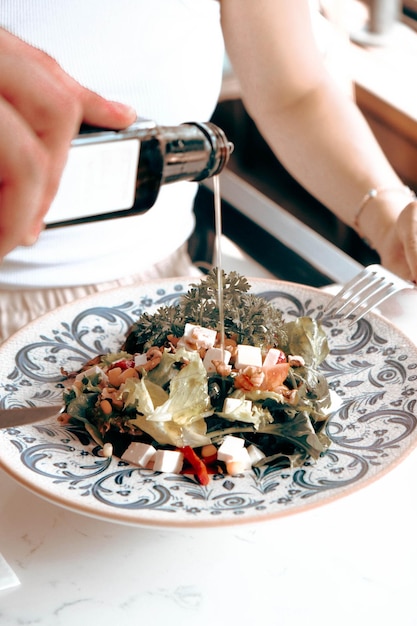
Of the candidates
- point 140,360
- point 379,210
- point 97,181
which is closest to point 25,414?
point 140,360

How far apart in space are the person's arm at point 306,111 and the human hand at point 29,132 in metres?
1.01

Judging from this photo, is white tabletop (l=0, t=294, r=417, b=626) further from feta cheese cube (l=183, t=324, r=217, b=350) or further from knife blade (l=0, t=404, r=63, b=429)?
feta cheese cube (l=183, t=324, r=217, b=350)

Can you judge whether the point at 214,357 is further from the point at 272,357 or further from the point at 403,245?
the point at 403,245

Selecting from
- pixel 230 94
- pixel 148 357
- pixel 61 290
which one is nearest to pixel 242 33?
pixel 61 290

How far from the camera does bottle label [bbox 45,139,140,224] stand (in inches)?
28.5

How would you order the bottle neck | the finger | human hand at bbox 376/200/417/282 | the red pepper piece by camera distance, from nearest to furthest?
the finger
the bottle neck
the red pepper piece
human hand at bbox 376/200/417/282

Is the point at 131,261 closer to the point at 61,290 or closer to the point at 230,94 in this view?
the point at 61,290

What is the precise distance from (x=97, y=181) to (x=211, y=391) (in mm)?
391

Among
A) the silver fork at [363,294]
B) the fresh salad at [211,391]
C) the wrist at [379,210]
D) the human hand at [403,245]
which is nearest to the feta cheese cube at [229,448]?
the fresh salad at [211,391]

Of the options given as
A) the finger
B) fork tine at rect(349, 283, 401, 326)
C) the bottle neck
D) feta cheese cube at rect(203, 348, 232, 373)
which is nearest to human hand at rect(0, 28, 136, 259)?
the finger

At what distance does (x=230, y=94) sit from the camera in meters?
3.42

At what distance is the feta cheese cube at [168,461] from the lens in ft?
3.20

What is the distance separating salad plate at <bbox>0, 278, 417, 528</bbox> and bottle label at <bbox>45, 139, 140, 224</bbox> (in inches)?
12.5

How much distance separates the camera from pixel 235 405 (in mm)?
1019
